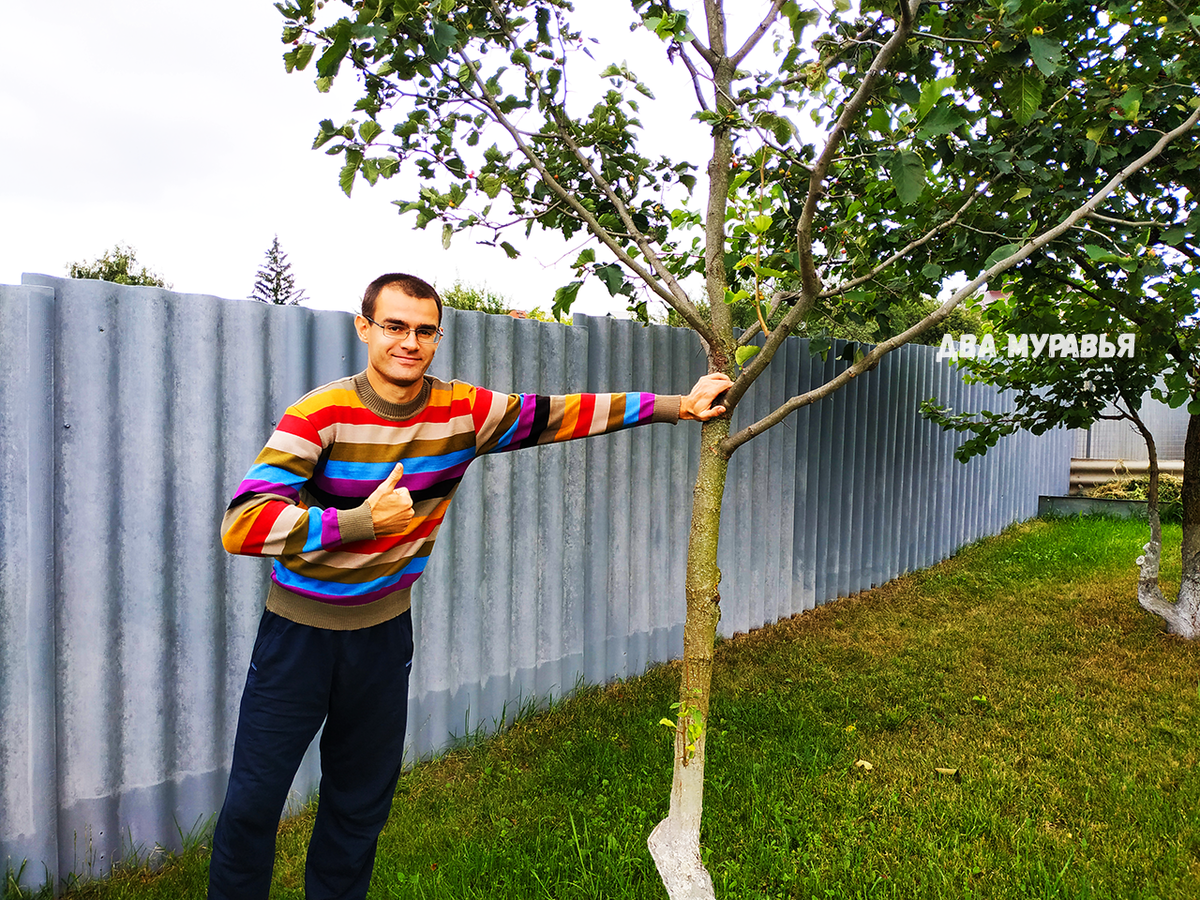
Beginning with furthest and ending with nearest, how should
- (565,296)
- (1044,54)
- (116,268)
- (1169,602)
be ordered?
(116,268) < (1169,602) < (565,296) < (1044,54)

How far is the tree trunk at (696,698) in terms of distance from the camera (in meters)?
2.20

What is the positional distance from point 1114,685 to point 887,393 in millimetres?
3359

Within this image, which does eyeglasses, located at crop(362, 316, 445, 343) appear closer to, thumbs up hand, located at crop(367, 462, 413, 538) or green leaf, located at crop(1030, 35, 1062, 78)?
thumbs up hand, located at crop(367, 462, 413, 538)

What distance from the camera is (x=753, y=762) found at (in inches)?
129

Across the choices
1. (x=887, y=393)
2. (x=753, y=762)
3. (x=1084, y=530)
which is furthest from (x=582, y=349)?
(x=1084, y=530)

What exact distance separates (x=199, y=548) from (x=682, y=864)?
2015 millimetres

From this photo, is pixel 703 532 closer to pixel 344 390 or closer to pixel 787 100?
pixel 344 390

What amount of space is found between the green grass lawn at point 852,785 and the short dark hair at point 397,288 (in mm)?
1844

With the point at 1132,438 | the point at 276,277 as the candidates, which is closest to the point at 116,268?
Result: the point at 276,277

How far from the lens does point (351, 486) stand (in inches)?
78.3

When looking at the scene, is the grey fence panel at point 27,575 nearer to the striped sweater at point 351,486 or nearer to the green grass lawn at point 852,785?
the green grass lawn at point 852,785

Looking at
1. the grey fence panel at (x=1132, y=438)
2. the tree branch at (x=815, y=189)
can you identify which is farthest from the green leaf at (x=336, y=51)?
the grey fence panel at (x=1132, y=438)

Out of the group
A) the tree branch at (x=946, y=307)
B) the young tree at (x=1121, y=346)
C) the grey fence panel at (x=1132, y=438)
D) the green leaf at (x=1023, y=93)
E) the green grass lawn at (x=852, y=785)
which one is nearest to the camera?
the green leaf at (x=1023, y=93)

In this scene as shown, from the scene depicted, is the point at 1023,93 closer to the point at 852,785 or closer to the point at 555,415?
the point at 555,415
